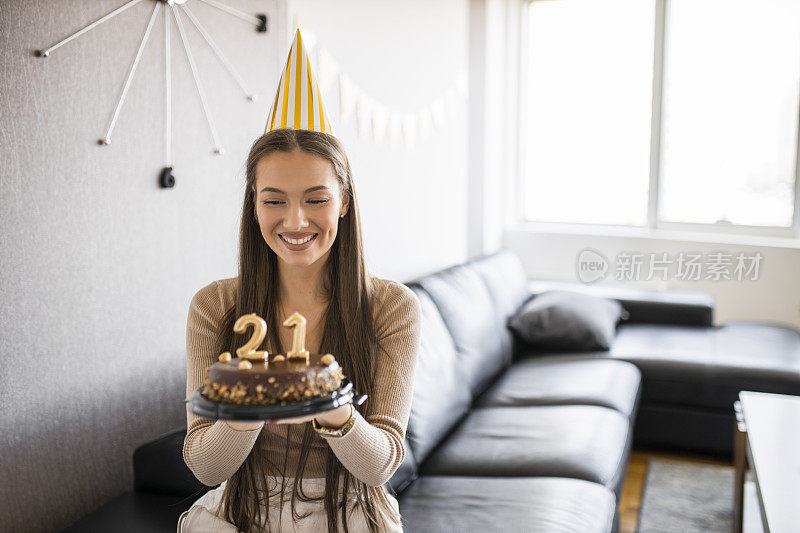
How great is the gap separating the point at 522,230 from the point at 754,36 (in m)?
1.67

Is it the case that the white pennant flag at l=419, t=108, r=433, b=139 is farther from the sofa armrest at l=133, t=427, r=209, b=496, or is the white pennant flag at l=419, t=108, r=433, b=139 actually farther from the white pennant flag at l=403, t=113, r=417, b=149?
the sofa armrest at l=133, t=427, r=209, b=496

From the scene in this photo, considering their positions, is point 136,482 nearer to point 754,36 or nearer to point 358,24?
point 358,24

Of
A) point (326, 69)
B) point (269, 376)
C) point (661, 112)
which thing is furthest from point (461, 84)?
point (269, 376)

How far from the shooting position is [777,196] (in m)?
4.21

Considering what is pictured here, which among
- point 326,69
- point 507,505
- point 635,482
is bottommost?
point 635,482

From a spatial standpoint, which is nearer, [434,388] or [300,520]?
[300,520]

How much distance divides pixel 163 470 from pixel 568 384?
1.59 metres

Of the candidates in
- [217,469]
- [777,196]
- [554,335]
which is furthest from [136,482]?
[777,196]

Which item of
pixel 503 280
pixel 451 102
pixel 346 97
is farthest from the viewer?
pixel 451 102

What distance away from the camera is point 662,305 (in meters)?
3.67

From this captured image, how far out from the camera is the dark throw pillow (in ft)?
10.6

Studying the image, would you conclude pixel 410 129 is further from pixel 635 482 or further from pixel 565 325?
pixel 635 482

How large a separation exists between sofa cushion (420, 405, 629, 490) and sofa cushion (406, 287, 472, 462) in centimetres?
6

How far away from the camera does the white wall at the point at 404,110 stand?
2.69 m
